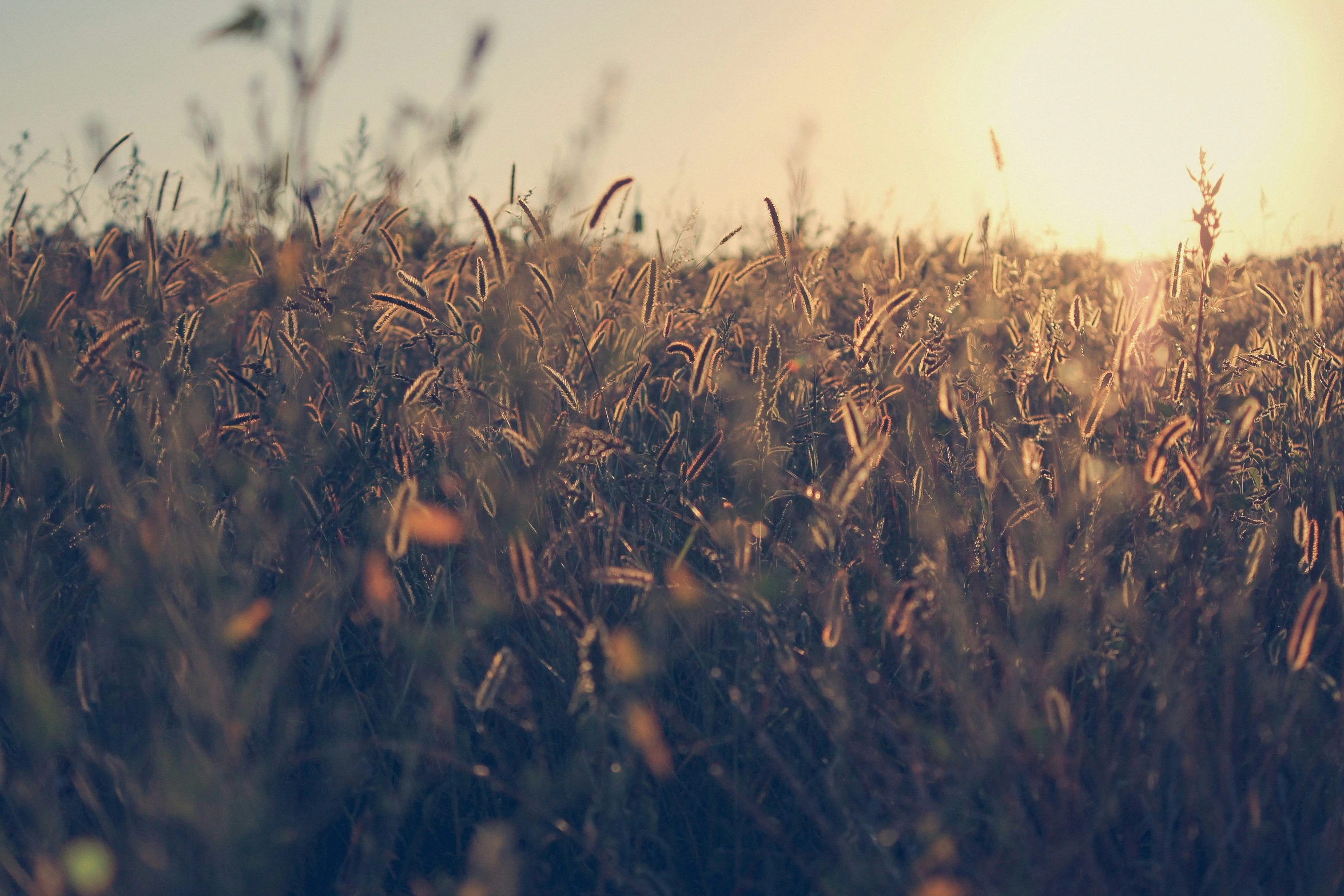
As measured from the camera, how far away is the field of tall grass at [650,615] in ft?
3.14

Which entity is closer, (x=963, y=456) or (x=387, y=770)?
(x=387, y=770)

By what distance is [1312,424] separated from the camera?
165cm

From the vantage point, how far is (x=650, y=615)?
4.19ft

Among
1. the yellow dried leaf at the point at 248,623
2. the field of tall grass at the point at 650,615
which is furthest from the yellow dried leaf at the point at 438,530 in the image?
the yellow dried leaf at the point at 248,623

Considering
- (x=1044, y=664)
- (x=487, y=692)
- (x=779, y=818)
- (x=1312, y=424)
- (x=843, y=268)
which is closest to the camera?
(x=487, y=692)

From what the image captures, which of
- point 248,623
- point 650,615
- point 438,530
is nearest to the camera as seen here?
point 248,623

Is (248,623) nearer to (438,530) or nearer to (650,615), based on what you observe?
(438,530)

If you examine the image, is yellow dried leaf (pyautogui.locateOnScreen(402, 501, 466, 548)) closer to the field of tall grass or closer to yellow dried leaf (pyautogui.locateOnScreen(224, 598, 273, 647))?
the field of tall grass

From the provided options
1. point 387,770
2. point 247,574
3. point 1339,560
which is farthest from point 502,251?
point 1339,560

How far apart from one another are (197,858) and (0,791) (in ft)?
1.12

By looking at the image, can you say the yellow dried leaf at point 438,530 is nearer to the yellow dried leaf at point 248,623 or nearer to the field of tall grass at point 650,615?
the field of tall grass at point 650,615

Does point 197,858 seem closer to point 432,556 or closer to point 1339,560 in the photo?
point 432,556

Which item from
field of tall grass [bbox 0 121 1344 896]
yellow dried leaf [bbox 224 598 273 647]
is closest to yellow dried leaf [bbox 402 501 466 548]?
field of tall grass [bbox 0 121 1344 896]

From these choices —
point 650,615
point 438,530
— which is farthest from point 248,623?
point 650,615
